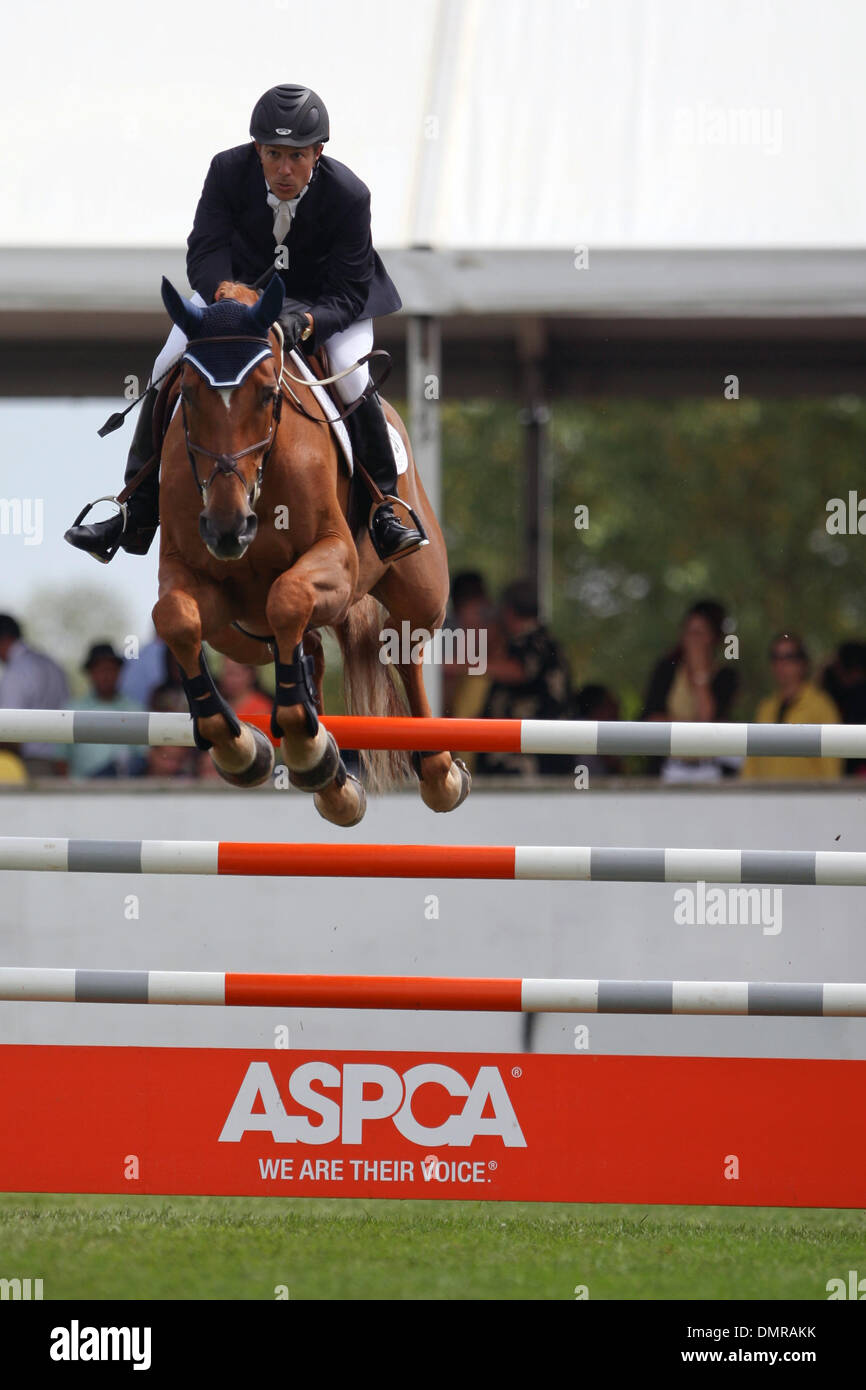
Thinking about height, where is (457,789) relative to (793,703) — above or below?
below

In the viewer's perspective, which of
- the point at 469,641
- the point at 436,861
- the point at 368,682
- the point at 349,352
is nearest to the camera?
the point at 436,861

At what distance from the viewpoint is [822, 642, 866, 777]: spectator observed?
760 centimetres

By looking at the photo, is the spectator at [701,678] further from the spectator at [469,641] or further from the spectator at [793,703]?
the spectator at [469,641]

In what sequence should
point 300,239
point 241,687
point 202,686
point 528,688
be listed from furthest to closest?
point 241,687
point 528,688
point 300,239
point 202,686

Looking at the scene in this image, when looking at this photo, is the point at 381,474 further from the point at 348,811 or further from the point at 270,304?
the point at 348,811

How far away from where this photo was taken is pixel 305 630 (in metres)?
4.36

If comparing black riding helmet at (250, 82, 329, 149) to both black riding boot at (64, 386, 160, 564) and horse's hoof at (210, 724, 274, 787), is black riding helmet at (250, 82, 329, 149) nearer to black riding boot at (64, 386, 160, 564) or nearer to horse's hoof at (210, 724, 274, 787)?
black riding boot at (64, 386, 160, 564)

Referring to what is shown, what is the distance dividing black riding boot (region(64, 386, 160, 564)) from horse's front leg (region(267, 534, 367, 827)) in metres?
0.52

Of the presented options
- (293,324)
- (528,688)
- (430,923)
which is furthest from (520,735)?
(528,688)

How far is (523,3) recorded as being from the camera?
26.2ft

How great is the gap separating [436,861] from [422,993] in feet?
1.09

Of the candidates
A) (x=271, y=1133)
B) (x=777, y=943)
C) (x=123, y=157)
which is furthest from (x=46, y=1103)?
(x=123, y=157)

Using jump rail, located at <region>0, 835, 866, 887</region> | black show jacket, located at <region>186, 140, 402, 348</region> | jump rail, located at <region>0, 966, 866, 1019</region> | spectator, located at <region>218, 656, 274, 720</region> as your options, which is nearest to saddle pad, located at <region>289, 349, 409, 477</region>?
black show jacket, located at <region>186, 140, 402, 348</region>
